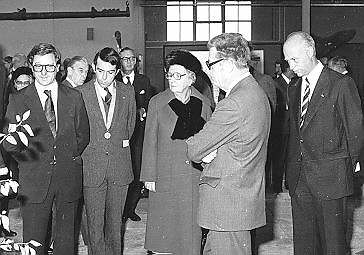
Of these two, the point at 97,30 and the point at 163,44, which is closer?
the point at 97,30

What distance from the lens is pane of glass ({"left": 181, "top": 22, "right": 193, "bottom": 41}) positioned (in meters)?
17.6

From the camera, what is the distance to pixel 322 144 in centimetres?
452

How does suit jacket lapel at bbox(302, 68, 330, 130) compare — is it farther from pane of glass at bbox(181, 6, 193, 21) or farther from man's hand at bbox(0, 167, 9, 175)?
pane of glass at bbox(181, 6, 193, 21)

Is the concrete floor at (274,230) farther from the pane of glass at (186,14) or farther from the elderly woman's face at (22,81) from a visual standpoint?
the pane of glass at (186,14)

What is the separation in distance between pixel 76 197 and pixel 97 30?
10.3 m

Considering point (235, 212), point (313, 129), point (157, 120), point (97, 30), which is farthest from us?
point (97, 30)

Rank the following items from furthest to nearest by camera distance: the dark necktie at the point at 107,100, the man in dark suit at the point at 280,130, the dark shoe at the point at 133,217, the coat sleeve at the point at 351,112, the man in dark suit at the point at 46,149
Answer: the man in dark suit at the point at 280,130
the dark shoe at the point at 133,217
the dark necktie at the point at 107,100
the coat sleeve at the point at 351,112
the man in dark suit at the point at 46,149

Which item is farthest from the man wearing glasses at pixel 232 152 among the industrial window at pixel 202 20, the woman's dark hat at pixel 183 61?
the industrial window at pixel 202 20

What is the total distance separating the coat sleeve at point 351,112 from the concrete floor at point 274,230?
65.2 inches

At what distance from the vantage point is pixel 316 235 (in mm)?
4695

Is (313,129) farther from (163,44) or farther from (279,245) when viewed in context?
(163,44)

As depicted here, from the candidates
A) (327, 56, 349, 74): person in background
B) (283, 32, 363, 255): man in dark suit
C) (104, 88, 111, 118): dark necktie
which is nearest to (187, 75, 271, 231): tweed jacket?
(283, 32, 363, 255): man in dark suit

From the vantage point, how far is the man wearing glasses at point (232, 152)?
355 cm

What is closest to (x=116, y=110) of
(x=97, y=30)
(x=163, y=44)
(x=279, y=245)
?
(x=279, y=245)
